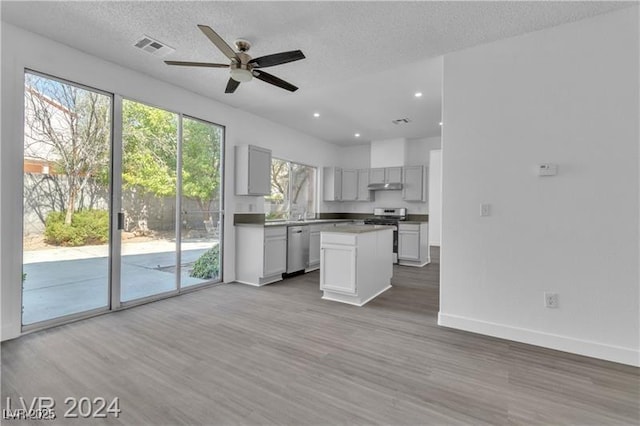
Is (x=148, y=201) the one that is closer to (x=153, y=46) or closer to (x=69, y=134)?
(x=69, y=134)

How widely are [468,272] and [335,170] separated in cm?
467

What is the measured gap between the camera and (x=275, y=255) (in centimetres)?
482

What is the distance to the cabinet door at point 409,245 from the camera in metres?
6.16

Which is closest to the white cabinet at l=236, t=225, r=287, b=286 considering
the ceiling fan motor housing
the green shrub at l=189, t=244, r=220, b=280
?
the green shrub at l=189, t=244, r=220, b=280

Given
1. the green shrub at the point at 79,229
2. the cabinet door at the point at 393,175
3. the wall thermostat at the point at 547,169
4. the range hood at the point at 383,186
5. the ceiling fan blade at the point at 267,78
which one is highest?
the ceiling fan blade at the point at 267,78

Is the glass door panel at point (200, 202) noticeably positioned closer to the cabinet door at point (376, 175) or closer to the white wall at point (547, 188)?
the white wall at point (547, 188)

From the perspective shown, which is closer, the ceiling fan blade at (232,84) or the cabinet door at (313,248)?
the ceiling fan blade at (232,84)

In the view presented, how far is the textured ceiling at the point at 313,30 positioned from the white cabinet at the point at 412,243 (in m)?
2.96

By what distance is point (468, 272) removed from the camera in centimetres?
301

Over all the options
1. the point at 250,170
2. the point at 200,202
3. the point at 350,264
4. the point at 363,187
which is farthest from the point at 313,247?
the point at 363,187

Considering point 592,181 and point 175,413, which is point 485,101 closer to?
point 592,181

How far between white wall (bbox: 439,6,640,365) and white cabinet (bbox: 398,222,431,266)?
3.11m

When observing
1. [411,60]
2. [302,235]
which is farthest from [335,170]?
[411,60]

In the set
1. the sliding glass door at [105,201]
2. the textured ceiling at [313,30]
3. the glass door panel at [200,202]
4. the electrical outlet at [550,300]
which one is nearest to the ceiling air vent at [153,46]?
the textured ceiling at [313,30]
